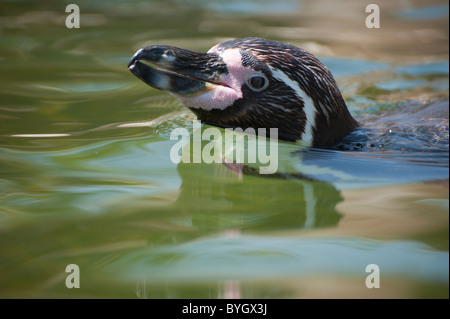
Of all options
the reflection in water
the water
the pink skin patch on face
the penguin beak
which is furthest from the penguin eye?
the reflection in water

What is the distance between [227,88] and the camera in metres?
3.73

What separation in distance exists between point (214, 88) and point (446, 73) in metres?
3.59

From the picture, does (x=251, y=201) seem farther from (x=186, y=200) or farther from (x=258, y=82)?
(x=258, y=82)

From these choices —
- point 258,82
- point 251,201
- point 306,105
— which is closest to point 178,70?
point 258,82

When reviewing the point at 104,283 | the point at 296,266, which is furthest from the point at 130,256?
the point at 296,266

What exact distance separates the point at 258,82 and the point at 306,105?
0.33 metres

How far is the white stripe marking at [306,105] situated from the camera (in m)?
3.74

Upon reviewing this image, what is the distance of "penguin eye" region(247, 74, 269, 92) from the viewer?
3.73 meters

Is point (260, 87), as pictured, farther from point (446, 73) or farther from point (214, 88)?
point (446, 73)

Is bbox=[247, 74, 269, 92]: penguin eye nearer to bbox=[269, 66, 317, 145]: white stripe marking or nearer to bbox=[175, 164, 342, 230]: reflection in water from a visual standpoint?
bbox=[269, 66, 317, 145]: white stripe marking

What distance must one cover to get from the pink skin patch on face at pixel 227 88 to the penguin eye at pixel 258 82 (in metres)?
0.03

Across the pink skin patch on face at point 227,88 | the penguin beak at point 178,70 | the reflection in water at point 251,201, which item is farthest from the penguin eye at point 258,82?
the reflection in water at point 251,201

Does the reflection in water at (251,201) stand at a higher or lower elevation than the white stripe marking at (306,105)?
lower

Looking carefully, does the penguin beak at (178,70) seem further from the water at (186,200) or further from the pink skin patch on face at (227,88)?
the water at (186,200)
